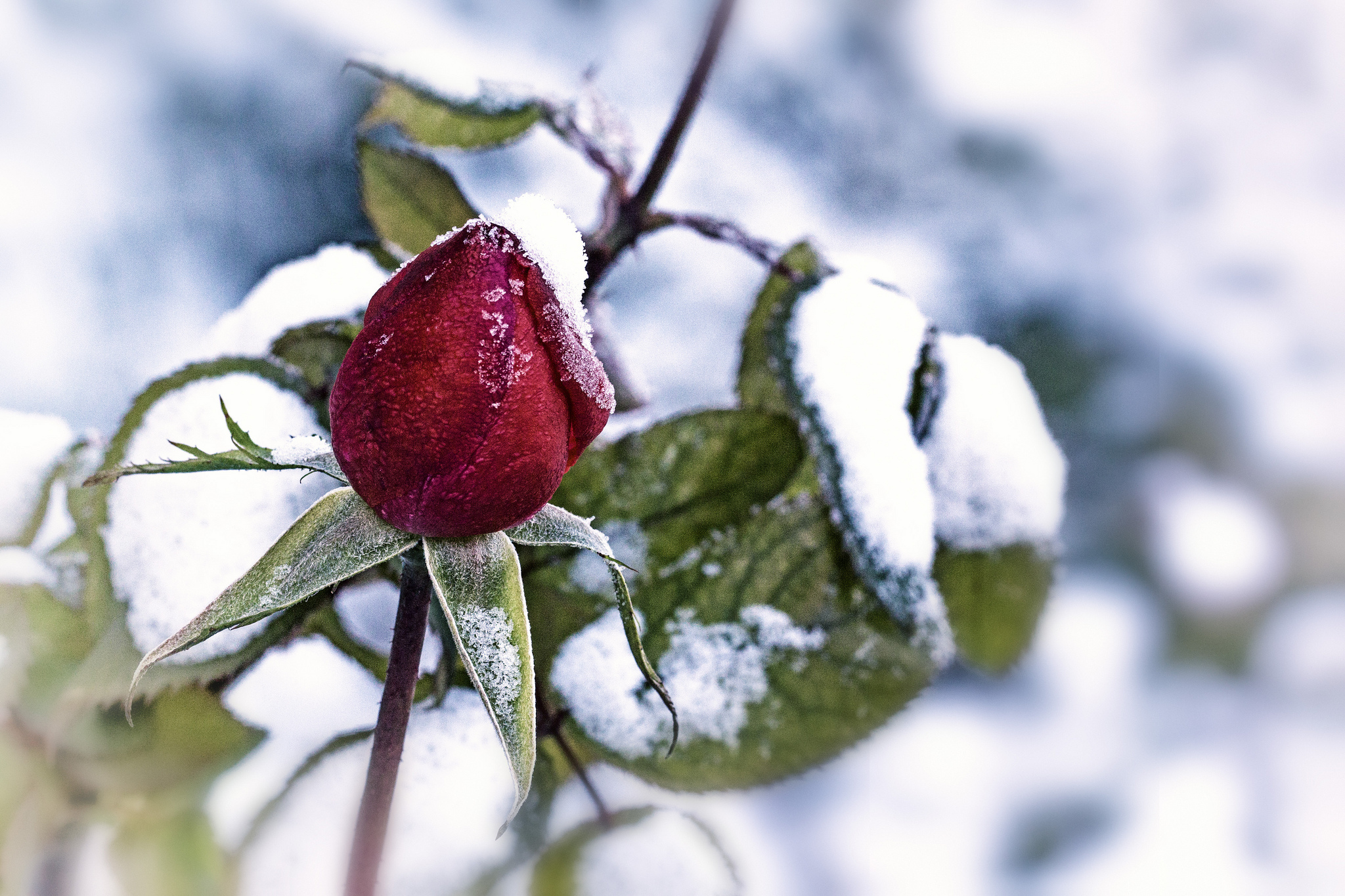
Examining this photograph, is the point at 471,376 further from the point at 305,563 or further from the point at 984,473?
the point at 984,473

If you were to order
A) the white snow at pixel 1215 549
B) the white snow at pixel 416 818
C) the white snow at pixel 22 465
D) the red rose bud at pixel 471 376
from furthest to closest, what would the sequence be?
1. the white snow at pixel 1215 549
2. the white snow at pixel 22 465
3. the white snow at pixel 416 818
4. the red rose bud at pixel 471 376

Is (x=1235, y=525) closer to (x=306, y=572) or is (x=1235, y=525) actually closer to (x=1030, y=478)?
(x=1030, y=478)

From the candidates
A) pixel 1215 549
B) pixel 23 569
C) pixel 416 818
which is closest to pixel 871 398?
pixel 416 818

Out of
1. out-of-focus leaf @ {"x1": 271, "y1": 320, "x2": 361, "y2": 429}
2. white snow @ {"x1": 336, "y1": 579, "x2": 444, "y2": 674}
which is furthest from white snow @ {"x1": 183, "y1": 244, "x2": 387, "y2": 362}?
white snow @ {"x1": 336, "y1": 579, "x2": 444, "y2": 674}

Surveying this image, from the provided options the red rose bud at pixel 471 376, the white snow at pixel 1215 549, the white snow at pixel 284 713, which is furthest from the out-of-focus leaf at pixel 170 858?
the white snow at pixel 1215 549

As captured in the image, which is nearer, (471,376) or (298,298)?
(471,376)

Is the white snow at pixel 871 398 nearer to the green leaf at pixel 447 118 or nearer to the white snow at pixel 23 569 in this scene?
the green leaf at pixel 447 118

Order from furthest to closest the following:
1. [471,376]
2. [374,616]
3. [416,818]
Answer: [374,616] → [416,818] → [471,376]
